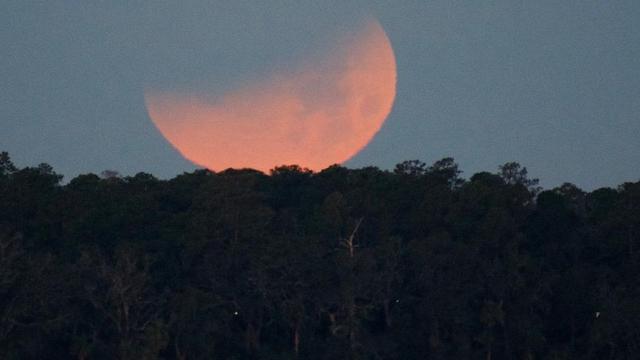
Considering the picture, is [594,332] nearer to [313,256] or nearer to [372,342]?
[372,342]

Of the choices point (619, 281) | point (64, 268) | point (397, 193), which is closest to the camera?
point (64, 268)

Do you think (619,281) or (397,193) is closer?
(619,281)

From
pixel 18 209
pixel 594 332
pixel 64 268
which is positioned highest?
pixel 18 209

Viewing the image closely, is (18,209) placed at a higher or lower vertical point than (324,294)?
higher

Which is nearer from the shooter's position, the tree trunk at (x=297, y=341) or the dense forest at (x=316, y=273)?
the dense forest at (x=316, y=273)

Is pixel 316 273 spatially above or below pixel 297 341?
above

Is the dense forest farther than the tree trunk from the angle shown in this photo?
No

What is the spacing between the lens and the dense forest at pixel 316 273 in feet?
159

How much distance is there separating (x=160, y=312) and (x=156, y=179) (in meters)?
15.8

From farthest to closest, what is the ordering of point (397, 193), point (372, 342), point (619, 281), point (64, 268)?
1. point (397, 193)
2. point (619, 281)
3. point (372, 342)
4. point (64, 268)

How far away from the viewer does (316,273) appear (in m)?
53.0

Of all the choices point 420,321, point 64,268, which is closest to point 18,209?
point 64,268

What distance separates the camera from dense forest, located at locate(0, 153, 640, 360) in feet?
159

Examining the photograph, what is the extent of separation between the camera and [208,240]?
55250mm
